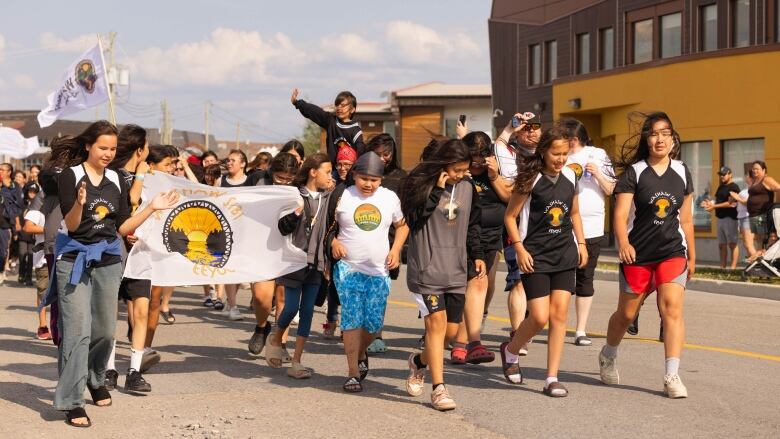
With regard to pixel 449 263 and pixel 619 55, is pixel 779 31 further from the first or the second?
pixel 449 263

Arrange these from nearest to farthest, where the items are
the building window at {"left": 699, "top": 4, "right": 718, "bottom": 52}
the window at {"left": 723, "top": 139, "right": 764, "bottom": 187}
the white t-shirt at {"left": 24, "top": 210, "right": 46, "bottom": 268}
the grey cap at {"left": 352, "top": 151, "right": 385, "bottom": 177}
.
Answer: the grey cap at {"left": 352, "top": 151, "right": 385, "bottom": 177}
the white t-shirt at {"left": 24, "top": 210, "right": 46, "bottom": 268}
the window at {"left": 723, "top": 139, "right": 764, "bottom": 187}
the building window at {"left": 699, "top": 4, "right": 718, "bottom": 52}

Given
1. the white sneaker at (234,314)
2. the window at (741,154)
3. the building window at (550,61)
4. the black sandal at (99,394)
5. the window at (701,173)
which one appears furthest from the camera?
the building window at (550,61)

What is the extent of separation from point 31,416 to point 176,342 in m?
3.80

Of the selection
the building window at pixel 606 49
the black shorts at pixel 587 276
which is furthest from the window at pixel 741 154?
the black shorts at pixel 587 276

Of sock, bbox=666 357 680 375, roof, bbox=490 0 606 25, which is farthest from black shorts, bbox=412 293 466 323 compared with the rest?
roof, bbox=490 0 606 25

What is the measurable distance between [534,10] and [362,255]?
102ft

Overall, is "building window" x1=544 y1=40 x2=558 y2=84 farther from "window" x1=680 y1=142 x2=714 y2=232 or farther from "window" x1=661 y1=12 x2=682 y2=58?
"window" x1=680 y1=142 x2=714 y2=232

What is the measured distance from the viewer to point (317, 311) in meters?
14.7

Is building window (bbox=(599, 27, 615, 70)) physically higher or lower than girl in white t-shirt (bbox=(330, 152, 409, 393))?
higher

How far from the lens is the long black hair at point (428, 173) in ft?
27.0

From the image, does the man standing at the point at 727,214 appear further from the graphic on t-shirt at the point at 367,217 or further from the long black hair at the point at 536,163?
the graphic on t-shirt at the point at 367,217

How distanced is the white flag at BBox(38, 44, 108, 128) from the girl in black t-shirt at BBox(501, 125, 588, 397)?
1616cm

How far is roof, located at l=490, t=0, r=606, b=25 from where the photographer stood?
36031mm

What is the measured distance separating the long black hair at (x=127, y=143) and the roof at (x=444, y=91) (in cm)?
4890
